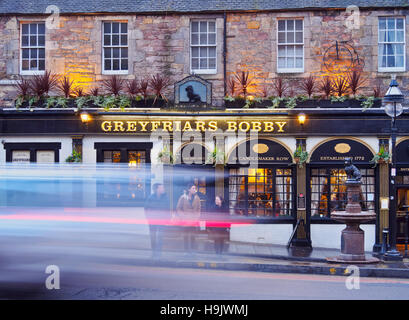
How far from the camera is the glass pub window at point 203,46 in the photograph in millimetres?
20281

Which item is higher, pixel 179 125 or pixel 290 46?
pixel 290 46

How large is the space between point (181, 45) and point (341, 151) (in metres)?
6.40

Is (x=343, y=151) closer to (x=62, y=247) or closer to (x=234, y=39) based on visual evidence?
(x=234, y=39)

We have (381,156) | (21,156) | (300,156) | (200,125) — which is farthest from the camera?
(21,156)

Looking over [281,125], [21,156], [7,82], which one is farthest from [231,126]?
[7,82]

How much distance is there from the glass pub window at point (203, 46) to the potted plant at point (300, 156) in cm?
394

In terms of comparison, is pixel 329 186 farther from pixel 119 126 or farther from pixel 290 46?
pixel 119 126

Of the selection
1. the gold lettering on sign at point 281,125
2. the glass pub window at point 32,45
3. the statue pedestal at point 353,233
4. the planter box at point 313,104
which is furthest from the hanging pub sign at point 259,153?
the glass pub window at point 32,45

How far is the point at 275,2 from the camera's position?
20.2 metres

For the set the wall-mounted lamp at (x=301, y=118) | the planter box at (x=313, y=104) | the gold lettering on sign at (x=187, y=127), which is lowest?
the gold lettering on sign at (x=187, y=127)

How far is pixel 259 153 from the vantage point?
19.8 m

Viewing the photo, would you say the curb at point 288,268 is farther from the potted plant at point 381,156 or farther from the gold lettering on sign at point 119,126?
the gold lettering on sign at point 119,126

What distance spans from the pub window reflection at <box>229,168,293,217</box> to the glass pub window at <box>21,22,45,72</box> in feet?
25.0
